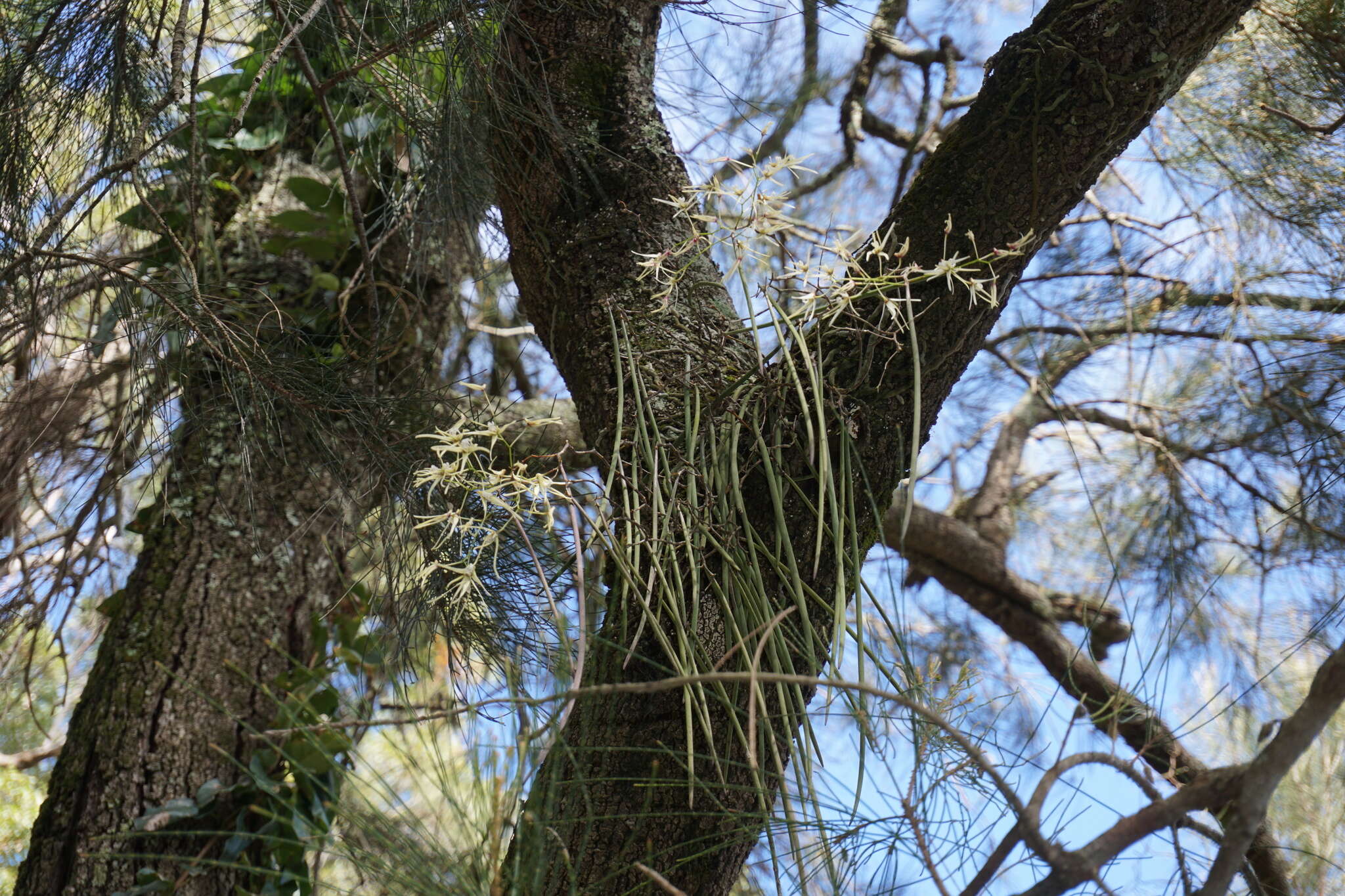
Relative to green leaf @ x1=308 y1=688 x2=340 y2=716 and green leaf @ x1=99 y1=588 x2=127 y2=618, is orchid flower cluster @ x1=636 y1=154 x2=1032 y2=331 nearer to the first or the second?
green leaf @ x1=308 y1=688 x2=340 y2=716

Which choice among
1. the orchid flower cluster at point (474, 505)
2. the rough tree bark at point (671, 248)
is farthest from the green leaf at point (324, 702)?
the rough tree bark at point (671, 248)

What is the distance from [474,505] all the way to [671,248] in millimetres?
284

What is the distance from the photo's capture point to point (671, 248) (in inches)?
34.3

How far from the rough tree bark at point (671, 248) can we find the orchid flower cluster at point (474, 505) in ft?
0.24

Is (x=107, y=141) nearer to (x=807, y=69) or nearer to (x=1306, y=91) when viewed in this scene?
(x=807, y=69)

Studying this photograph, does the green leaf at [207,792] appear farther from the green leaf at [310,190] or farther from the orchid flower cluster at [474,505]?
the green leaf at [310,190]

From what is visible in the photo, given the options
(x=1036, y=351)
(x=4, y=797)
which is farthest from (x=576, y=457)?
(x=4, y=797)

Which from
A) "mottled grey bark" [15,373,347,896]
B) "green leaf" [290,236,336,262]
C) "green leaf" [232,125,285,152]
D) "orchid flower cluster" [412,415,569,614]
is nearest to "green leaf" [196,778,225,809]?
"mottled grey bark" [15,373,347,896]

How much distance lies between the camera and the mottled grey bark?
3.50ft

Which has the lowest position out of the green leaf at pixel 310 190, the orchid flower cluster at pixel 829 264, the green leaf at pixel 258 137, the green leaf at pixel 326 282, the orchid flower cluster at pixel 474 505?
the orchid flower cluster at pixel 474 505

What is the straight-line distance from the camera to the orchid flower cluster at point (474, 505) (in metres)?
0.62

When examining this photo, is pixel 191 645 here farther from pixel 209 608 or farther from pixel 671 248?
pixel 671 248

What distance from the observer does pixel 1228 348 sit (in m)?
1.72

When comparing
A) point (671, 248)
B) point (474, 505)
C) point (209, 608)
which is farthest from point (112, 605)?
point (671, 248)
